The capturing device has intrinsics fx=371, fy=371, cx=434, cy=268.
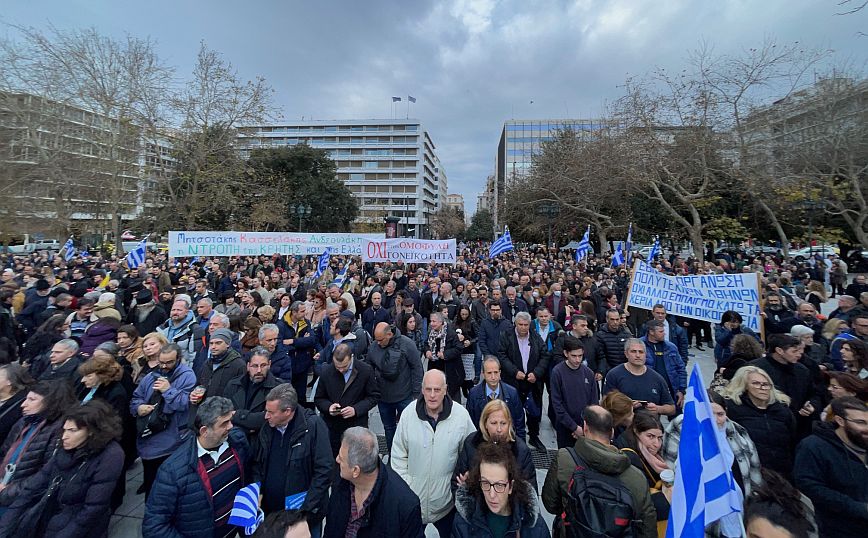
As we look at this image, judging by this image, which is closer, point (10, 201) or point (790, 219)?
point (10, 201)

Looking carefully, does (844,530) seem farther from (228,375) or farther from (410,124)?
(410,124)

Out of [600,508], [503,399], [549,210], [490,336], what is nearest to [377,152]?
[549,210]

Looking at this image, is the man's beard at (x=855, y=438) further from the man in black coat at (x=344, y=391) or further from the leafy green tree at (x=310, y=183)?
the leafy green tree at (x=310, y=183)

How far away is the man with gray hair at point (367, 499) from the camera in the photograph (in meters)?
2.12

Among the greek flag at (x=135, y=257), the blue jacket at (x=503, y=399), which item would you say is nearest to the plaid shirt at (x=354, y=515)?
the blue jacket at (x=503, y=399)

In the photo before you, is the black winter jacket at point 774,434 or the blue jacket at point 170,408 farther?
the blue jacket at point 170,408

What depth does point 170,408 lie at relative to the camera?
319 centimetres

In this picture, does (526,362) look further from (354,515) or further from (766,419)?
(354,515)

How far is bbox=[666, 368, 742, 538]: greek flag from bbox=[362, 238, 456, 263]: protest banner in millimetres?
9774

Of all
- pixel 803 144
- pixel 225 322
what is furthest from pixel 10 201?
pixel 803 144

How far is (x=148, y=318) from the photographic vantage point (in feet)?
20.1

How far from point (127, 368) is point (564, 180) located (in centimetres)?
2663

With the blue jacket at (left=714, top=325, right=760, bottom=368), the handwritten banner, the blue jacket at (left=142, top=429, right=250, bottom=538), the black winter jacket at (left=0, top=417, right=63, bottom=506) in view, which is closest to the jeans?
the blue jacket at (left=142, top=429, right=250, bottom=538)

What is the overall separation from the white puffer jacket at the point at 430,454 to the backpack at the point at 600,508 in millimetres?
896
